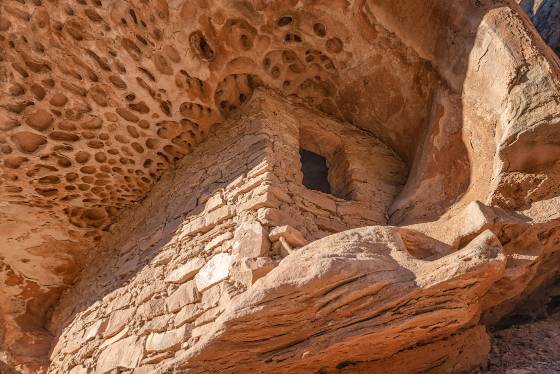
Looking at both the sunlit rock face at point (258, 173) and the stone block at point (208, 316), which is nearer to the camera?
the sunlit rock face at point (258, 173)

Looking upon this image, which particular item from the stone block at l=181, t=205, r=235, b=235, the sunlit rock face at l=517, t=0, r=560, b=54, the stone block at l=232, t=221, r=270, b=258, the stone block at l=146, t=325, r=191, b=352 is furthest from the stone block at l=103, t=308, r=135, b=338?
the sunlit rock face at l=517, t=0, r=560, b=54

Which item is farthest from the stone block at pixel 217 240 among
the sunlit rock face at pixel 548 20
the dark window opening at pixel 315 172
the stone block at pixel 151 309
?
the sunlit rock face at pixel 548 20

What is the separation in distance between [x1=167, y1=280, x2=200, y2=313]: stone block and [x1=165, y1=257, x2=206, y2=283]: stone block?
6 cm

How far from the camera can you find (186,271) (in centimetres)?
296

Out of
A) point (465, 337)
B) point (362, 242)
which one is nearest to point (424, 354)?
point (465, 337)

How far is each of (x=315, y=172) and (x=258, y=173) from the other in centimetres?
268

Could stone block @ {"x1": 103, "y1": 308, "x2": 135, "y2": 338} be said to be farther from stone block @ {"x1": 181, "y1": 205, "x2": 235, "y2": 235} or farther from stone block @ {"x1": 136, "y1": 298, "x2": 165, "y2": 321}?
stone block @ {"x1": 181, "y1": 205, "x2": 235, "y2": 235}

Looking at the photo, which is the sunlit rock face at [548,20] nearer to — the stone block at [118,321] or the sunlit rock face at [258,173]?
the sunlit rock face at [258,173]

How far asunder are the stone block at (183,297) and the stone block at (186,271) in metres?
0.06

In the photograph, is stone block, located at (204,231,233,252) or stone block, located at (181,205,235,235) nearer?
stone block, located at (204,231,233,252)

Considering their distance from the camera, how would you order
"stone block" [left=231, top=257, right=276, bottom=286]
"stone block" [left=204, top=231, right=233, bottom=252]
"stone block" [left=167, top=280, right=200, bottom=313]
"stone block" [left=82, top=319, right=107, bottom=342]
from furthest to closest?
"stone block" [left=82, top=319, right=107, bottom=342] < "stone block" [left=204, top=231, right=233, bottom=252] < "stone block" [left=167, top=280, right=200, bottom=313] < "stone block" [left=231, top=257, right=276, bottom=286]

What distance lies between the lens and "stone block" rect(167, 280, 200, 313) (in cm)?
274

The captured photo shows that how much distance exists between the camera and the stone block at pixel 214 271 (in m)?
2.65

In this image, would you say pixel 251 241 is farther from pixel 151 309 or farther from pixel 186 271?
pixel 151 309
